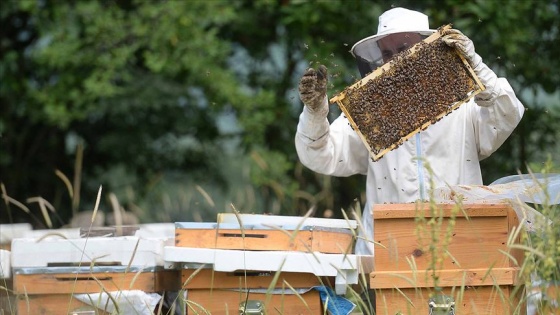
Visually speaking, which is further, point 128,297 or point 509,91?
point 509,91

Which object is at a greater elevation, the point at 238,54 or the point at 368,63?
the point at 368,63

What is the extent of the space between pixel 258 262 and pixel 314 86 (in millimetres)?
781

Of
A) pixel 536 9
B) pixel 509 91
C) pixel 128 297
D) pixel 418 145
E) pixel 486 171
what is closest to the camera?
pixel 128 297

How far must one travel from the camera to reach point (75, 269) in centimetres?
366

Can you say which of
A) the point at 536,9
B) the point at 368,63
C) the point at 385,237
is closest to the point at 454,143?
the point at 368,63

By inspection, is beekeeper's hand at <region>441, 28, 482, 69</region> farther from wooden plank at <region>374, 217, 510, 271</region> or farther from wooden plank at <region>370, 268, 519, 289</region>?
wooden plank at <region>370, 268, 519, 289</region>

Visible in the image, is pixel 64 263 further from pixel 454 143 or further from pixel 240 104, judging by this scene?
pixel 240 104

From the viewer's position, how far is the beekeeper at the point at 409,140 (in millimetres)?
4008

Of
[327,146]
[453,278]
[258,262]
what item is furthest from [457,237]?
[327,146]

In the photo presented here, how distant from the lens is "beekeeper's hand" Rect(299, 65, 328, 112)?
145 inches

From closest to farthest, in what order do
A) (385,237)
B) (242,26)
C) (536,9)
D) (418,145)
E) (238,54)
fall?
1. (385,237)
2. (418,145)
3. (536,9)
4. (242,26)
5. (238,54)

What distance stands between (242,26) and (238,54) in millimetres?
609

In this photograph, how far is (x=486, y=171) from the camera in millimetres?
7574

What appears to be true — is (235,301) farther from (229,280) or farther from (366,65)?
(366,65)
